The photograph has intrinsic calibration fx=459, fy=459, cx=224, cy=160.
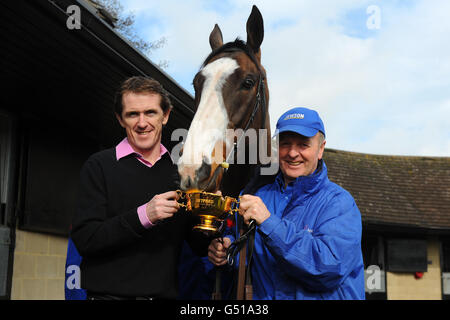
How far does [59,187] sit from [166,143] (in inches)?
81.9

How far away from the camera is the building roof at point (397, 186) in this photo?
15055mm

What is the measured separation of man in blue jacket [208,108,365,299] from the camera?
6.92 ft

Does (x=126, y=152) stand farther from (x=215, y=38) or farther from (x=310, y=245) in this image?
(x=215, y=38)

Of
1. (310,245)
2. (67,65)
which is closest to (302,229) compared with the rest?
(310,245)

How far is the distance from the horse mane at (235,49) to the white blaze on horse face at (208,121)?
146mm

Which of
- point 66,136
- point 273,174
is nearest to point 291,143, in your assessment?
point 273,174

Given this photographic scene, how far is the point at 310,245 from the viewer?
2.12 metres

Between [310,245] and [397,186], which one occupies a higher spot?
[397,186]

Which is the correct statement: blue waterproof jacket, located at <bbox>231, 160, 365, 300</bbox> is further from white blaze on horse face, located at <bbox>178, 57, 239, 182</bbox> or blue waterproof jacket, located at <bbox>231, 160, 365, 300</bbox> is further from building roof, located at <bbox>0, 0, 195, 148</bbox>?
building roof, located at <bbox>0, 0, 195, 148</bbox>

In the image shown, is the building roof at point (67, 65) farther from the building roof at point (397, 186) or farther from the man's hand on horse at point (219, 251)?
the building roof at point (397, 186)

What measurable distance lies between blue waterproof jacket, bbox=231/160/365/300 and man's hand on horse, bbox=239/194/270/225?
28 mm

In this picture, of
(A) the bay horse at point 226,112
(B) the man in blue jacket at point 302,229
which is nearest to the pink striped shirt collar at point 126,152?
(A) the bay horse at point 226,112

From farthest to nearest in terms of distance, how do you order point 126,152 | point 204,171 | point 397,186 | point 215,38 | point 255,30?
point 397,186 < point 215,38 < point 255,30 < point 126,152 < point 204,171

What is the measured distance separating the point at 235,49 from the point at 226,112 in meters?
0.57
